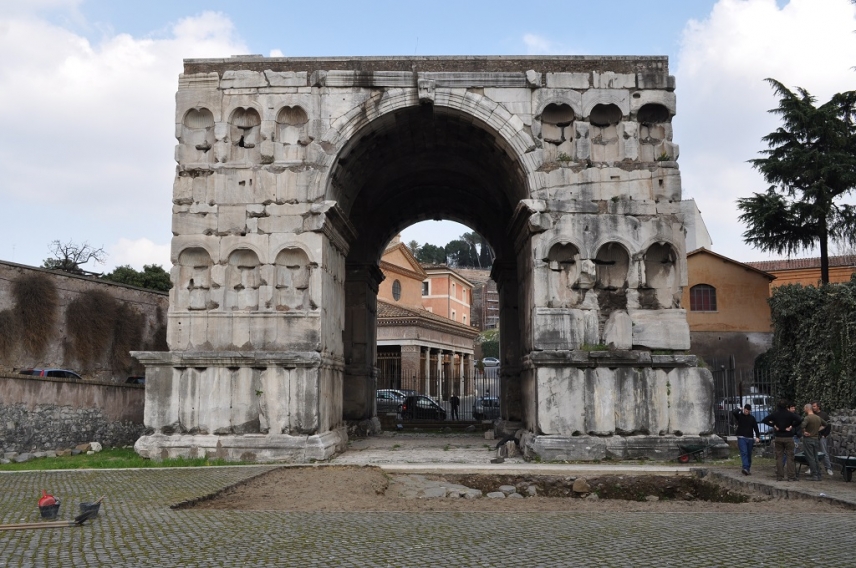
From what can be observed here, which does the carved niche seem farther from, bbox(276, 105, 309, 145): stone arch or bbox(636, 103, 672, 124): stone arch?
bbox(276, 105, 309, 145): stone arch

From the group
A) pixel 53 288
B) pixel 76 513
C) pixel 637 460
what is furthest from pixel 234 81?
pixel 53 288

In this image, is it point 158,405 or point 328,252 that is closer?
point 158,405

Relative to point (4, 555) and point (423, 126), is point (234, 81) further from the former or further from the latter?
point (4, 555)

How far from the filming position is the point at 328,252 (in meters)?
14.5

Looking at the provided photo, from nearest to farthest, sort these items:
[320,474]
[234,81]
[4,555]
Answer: [4,555]
[320,474]
[234,81]

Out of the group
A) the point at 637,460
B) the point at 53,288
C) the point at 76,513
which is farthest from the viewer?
the point at 53,288

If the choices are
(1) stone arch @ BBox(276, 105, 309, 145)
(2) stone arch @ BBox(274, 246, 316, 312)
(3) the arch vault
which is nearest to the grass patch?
(3) the arch vault

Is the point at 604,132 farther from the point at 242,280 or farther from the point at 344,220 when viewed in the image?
the point at 242,280

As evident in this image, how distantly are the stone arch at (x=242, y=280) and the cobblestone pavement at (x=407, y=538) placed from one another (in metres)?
4.83

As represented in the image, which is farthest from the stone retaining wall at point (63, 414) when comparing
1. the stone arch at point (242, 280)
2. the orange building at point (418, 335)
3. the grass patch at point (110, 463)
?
the orange building at point (418, 335)

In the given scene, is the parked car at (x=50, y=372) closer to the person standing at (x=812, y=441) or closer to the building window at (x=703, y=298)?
the person standing at (x=812, y=441)

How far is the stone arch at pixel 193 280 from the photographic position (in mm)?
13836

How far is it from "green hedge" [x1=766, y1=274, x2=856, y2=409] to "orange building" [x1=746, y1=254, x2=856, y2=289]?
16837mm

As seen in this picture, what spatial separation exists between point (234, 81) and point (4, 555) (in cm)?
1008
